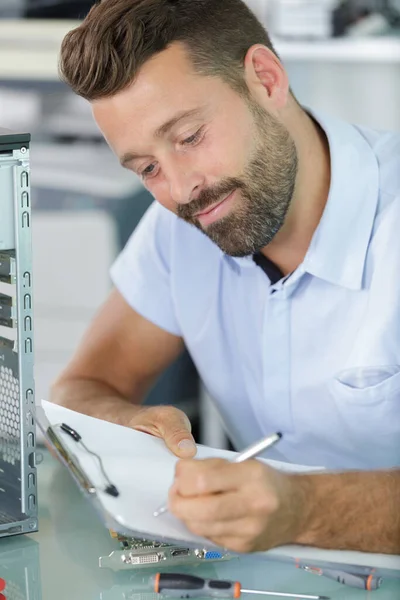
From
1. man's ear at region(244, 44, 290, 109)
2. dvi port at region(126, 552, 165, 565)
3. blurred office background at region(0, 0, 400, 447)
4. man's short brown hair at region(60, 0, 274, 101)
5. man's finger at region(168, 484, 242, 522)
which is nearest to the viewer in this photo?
man's finger at region(168, 484, 242, 522)

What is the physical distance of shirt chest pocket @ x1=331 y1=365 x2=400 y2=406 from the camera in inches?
46.5

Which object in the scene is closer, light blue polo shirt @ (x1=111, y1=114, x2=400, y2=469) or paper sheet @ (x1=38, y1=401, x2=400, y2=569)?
paper sheet @ (x1=38, y1=401, x2=400, y2=569)

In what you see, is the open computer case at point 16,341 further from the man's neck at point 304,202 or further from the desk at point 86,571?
the man's neck at point 304,202

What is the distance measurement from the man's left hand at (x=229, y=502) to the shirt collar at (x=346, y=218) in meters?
0.46

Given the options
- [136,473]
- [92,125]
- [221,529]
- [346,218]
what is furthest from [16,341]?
[92,125]

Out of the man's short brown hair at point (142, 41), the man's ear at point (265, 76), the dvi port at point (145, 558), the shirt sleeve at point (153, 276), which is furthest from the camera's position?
the shirt sleeve at point (153, 276)

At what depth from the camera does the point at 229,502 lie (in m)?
0.82

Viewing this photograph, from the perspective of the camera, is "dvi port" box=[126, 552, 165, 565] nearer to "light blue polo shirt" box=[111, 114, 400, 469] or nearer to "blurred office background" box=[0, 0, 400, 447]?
"light blue polo shirt" box=[111, 114, 400, 469]

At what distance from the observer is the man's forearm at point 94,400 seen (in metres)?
1.23

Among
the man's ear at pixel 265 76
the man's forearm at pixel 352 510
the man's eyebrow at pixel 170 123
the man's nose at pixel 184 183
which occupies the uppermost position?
the man's ear at pixel 265 76

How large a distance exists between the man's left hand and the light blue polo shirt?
0.39 m

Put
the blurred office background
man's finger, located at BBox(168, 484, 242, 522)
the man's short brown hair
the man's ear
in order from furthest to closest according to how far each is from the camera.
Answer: the blurred office background
the man's ear
the man's short brown hair
man's finger, located at BBox(168, 484, 242, 522)

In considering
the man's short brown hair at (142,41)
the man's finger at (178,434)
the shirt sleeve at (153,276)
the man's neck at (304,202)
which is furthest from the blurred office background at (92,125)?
the man's finger at (178,434)

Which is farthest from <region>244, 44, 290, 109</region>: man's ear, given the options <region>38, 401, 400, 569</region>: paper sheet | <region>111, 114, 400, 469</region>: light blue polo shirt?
<region>38, 401, 400, 569</region>: paper sheet
